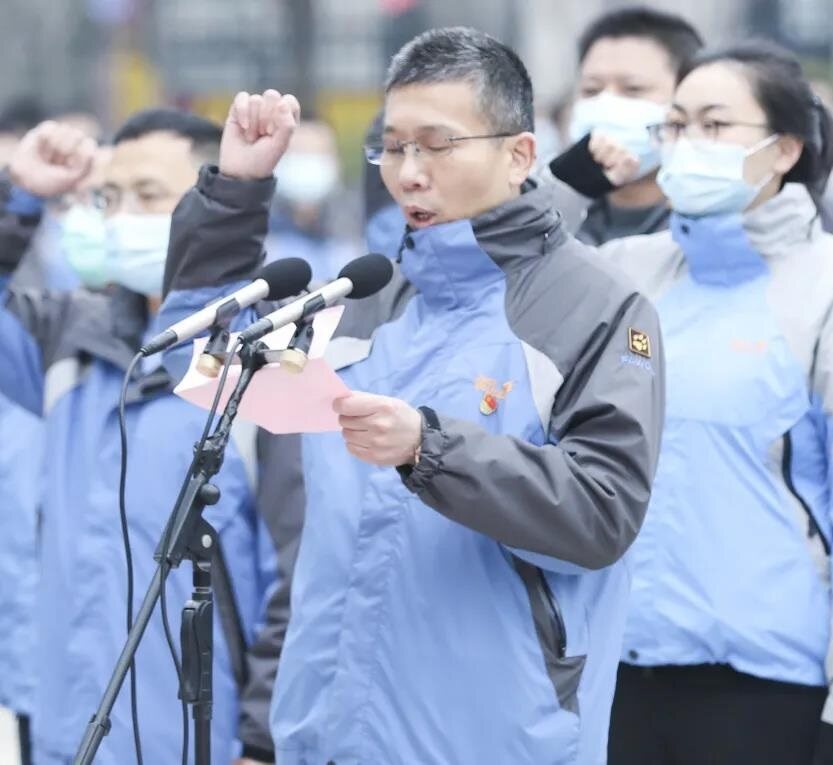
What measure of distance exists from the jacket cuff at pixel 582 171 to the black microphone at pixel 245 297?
195cm

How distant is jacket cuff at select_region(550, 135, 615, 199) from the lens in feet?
17.4

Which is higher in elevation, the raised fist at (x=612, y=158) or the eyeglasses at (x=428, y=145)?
the eyeglasses at (x=428, y=145)

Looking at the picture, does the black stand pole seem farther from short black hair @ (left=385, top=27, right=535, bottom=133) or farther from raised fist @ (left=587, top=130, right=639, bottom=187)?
raised fist @ (left=587, top=130, right=639, bottom=187)

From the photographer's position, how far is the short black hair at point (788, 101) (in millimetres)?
4879

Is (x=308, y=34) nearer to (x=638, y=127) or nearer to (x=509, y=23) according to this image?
(x=509, y=23)

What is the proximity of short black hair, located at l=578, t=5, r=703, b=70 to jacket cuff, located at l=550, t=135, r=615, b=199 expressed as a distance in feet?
2.46

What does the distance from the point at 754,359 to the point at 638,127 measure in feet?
4.61

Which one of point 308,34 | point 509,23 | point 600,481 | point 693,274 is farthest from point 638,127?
point 509,23

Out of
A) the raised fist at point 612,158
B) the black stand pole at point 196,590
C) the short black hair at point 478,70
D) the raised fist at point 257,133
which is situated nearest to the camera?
the black stand pole at point 196,590

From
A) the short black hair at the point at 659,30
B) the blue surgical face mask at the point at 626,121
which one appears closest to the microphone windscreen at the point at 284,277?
the blue surgical face mask at the point at 626,121

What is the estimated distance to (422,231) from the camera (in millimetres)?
3789

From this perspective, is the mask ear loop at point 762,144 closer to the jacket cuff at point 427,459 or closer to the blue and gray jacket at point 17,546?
the jacket cuff at point 427,459

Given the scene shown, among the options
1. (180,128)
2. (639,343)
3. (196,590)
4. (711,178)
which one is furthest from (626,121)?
(196,590)

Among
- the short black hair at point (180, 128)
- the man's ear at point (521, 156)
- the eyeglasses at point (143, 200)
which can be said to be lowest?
the eyeglasses at point (143, 200)
